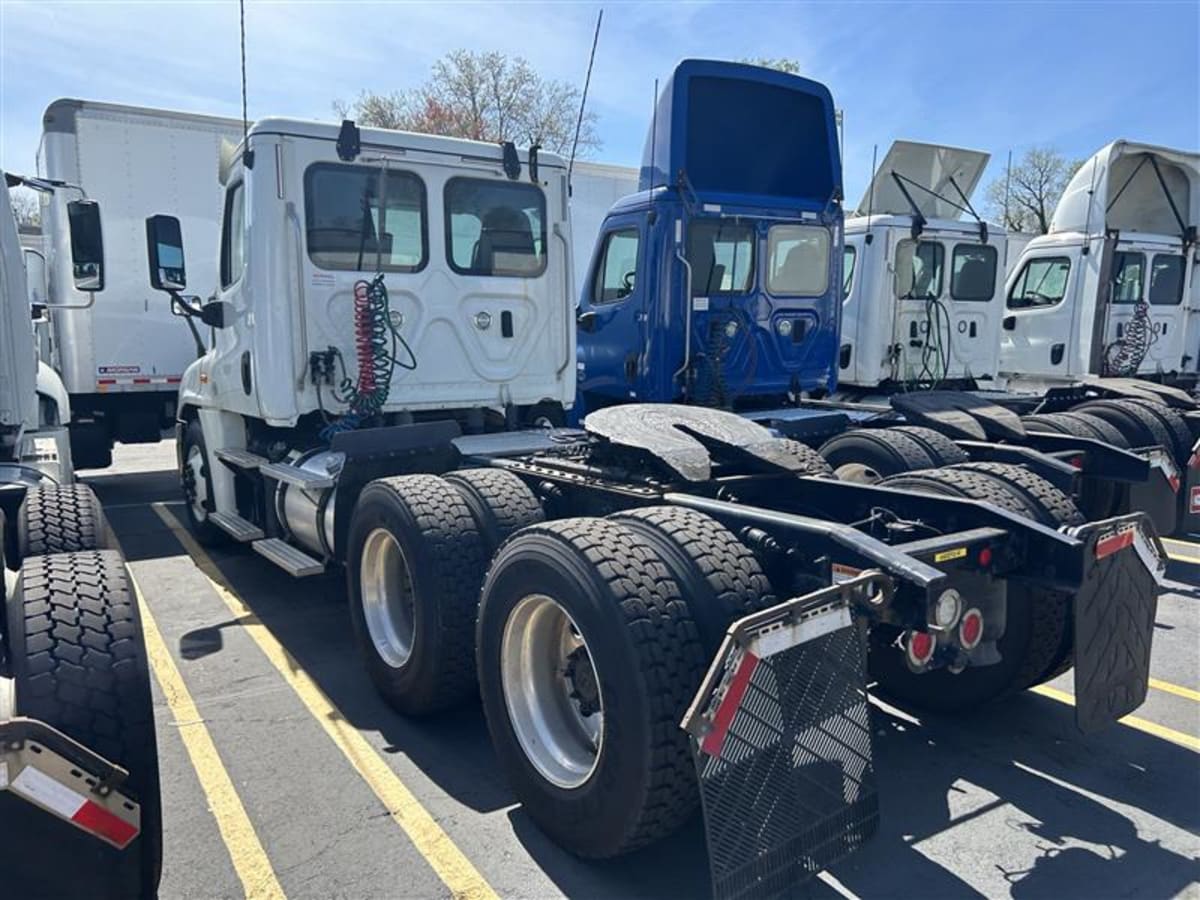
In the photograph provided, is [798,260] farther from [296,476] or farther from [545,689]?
[545,689]

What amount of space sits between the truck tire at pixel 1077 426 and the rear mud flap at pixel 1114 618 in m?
3.18

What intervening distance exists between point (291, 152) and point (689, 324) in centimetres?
327

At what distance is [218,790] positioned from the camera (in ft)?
12.1

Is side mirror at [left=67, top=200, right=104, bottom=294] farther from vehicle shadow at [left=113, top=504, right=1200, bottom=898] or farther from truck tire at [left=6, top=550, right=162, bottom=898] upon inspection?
truck tire at [left=6, top=550, right=162, bottom=898]

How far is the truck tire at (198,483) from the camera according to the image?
283 inches

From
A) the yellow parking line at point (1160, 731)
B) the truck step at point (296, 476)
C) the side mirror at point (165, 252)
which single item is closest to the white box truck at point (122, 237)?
the side mirror at point (165, 252)

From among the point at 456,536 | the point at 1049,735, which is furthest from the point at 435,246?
the point at 1049,735

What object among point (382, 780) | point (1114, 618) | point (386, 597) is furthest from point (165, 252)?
point (1114, 618)

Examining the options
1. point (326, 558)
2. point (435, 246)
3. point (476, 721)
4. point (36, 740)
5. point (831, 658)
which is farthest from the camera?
point (435, 246)

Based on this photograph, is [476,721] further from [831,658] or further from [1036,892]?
[1036,892]

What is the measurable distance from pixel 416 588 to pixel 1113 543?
2794 millimetres

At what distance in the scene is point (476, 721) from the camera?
170 inches

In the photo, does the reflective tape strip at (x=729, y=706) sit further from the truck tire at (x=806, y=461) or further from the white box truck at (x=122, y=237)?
the white box truck at (x=122, y=237)

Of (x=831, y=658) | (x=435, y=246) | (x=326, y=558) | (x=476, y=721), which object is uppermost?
(x=435, y=246)
